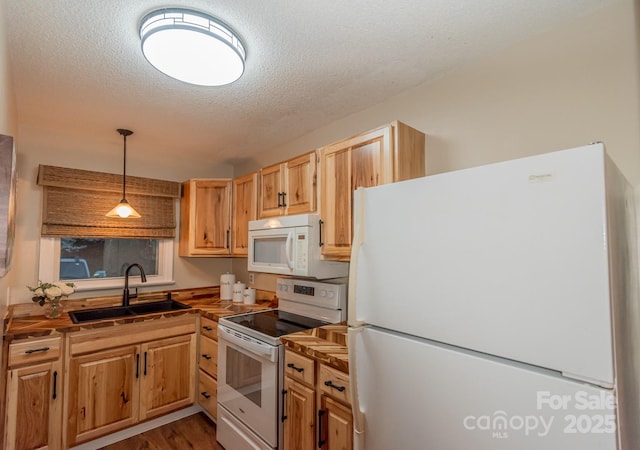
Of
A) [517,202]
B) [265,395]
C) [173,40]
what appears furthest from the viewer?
[265,395]

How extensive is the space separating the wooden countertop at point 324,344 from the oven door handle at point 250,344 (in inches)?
4.1

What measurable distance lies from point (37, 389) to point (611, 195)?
9.96ft

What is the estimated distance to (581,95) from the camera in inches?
53.4

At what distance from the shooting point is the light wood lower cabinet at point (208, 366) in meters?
2.50

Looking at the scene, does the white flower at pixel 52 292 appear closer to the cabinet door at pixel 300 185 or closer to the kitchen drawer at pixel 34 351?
the kitchen drawer at pixel 34 351

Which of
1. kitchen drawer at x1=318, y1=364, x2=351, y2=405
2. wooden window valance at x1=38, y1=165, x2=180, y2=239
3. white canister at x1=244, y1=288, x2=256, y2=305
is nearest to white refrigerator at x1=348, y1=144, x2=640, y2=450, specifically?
kitchen drawer at x1=318, y1=364, x2=351, y2=405

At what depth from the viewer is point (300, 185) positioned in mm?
2336

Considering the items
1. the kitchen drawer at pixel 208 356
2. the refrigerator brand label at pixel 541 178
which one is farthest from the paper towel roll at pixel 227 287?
the refrigerator brand label at pixel 541 178

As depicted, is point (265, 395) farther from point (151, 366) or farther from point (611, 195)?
point (611, 195)

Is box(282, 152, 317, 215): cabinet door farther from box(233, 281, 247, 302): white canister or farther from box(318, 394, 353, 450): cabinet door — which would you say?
box(318, 394, 353, 450): cabinet door

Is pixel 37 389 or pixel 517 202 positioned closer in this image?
pixel 517 202

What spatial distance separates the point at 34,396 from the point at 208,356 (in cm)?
107

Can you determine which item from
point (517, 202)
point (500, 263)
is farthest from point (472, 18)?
point (500, 263)

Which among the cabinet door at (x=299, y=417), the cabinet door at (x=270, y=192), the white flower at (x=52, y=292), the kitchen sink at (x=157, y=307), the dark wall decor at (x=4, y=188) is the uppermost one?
the cabinet door at (x=270, y=192)
